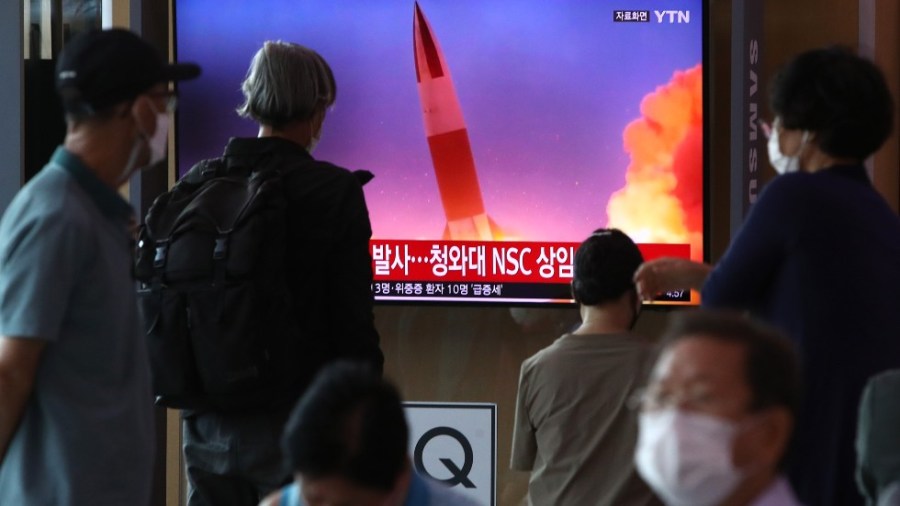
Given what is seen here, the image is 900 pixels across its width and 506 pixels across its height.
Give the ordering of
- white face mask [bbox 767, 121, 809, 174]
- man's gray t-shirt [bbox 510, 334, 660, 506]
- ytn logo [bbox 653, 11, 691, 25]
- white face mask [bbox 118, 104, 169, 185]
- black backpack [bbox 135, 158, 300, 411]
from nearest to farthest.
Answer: white face mask [bbox 118, 104, 169, 185] < white face mask [bbox 767, 121, 809, 174] < black backpack [bbox 135, 158, 300, 411] < man's gray t-shirt [bbox 510, 334, 660, 506] < ytn logo [bbox 653, 11, 691, 25]

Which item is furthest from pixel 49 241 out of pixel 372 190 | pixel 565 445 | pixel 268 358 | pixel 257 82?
pixel 372 190

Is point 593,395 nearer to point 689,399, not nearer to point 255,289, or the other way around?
point 255,289

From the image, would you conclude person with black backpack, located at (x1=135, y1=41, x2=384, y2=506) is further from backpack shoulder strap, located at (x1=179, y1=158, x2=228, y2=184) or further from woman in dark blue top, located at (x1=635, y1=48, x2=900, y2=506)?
woman in dark blue top, located at (x1=635, y1=48, x2=900, y2=506)

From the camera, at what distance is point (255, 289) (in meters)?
2.80

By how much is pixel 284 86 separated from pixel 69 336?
2.76 feet

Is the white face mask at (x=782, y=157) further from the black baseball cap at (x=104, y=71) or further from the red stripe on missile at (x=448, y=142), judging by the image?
the red stripe on missile at (x=448, y=142)

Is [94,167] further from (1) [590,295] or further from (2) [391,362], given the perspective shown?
(2) [391,362]

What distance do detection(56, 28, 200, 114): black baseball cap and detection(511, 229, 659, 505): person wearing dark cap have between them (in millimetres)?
1225

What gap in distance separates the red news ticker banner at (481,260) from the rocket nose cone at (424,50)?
20.1 inches

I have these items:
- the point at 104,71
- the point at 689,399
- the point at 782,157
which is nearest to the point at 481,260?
the point at 782,157

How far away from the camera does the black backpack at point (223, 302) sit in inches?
110

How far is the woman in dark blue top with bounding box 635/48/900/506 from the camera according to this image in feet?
7.98

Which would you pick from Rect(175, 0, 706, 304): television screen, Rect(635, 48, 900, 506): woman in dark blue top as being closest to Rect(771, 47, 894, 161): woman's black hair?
Rect(635, 48, 900, 506): woman in dark blue top

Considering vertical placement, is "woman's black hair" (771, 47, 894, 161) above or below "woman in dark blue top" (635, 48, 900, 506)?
above
